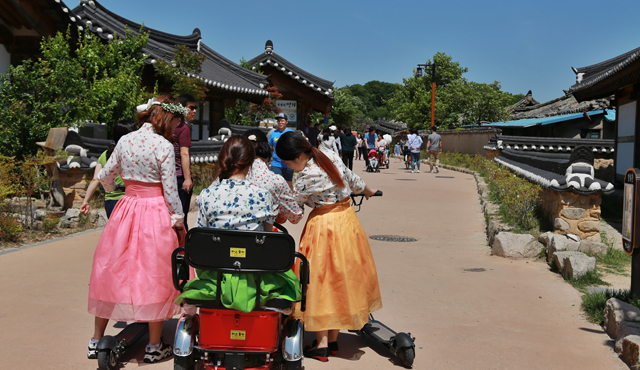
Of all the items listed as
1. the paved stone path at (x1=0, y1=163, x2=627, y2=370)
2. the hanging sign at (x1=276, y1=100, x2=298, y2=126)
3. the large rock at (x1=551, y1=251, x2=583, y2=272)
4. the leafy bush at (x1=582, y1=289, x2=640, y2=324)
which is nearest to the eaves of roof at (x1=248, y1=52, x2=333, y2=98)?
the hanging sign at (x1=276, y1=100, x2=298, y2=126)

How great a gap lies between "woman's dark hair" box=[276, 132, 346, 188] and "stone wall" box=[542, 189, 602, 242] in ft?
15.1

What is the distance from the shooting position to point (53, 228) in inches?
330

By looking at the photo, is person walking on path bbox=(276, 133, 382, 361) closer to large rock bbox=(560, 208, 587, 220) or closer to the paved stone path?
the paved stone path

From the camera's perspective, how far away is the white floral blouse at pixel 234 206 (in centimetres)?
322

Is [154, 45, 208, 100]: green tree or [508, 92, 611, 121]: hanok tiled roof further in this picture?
[508, 92, 611, 121]: hanok tiled roof

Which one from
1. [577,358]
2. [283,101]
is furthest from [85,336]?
[283,101]

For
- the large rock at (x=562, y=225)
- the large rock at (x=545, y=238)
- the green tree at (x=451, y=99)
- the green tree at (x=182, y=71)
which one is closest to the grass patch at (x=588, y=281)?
the large rock at (x=545, y=238)

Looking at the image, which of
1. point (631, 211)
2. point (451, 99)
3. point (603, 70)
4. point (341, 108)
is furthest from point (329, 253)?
point (341, 108)

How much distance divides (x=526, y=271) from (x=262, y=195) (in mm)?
4416

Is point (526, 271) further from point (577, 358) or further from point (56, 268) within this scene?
point (56, 268)

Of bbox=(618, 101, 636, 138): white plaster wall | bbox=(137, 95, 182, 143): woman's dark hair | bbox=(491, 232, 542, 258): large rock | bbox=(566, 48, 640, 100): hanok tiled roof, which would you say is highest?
bbox=(566, 48, 640, 100): hanok tiled roof

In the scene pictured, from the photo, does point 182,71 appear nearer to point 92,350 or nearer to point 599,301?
point 92,350

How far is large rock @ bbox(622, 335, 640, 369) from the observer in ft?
12.0

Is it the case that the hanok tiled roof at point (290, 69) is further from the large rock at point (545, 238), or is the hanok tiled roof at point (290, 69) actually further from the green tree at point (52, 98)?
the large rock at point (545, 238)
